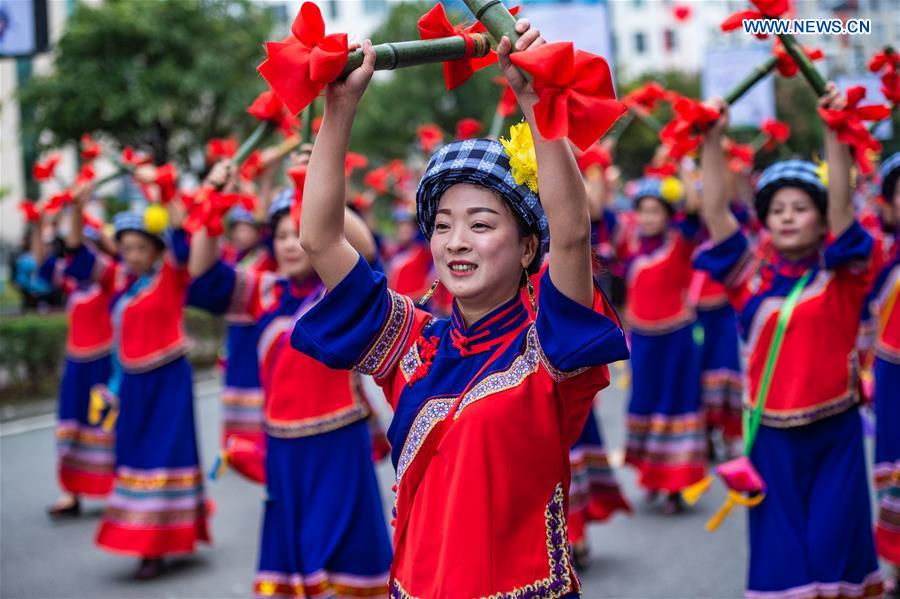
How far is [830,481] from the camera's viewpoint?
13.6 ft

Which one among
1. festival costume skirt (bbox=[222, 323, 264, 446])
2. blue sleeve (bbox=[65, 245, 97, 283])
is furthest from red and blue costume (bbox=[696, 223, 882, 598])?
festival costume skirt (bbox=[222, 323, 264, 446])

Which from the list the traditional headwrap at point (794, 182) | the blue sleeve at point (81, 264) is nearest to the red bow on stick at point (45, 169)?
the blue sleeve at point (81, 264)

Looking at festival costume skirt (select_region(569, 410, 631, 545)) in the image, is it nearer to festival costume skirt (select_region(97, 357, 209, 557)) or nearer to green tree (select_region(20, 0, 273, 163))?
festival costume skirt (select_region(97, 357, 209, 557))

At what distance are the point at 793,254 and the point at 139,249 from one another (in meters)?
3.62

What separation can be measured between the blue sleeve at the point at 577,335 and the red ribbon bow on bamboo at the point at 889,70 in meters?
2.07

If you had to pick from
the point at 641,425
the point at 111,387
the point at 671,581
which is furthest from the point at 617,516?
the point at 111,387

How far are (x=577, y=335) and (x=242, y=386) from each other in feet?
19.6

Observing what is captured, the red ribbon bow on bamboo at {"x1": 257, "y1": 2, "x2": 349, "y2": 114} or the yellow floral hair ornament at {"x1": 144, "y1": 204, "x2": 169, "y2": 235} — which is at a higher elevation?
the red ribbon bow on bamboo at {"x1": 257, "y1": 2, "x2": 349, "y2": 114}

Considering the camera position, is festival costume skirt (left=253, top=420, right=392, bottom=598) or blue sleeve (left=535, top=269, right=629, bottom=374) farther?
festival costume skirt (left=253, top=420, right=392, bottom=598)

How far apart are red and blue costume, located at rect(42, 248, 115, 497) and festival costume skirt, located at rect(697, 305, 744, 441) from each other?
4.27 meters

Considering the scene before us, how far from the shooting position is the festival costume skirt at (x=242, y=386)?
7.88 meters

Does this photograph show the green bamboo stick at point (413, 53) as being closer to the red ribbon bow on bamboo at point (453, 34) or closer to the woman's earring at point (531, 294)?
the red ribbon bow on bamboo at point (453, 34)

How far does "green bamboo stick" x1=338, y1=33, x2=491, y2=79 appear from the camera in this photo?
2326 millimetres

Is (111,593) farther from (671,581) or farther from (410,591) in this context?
(410,591)
